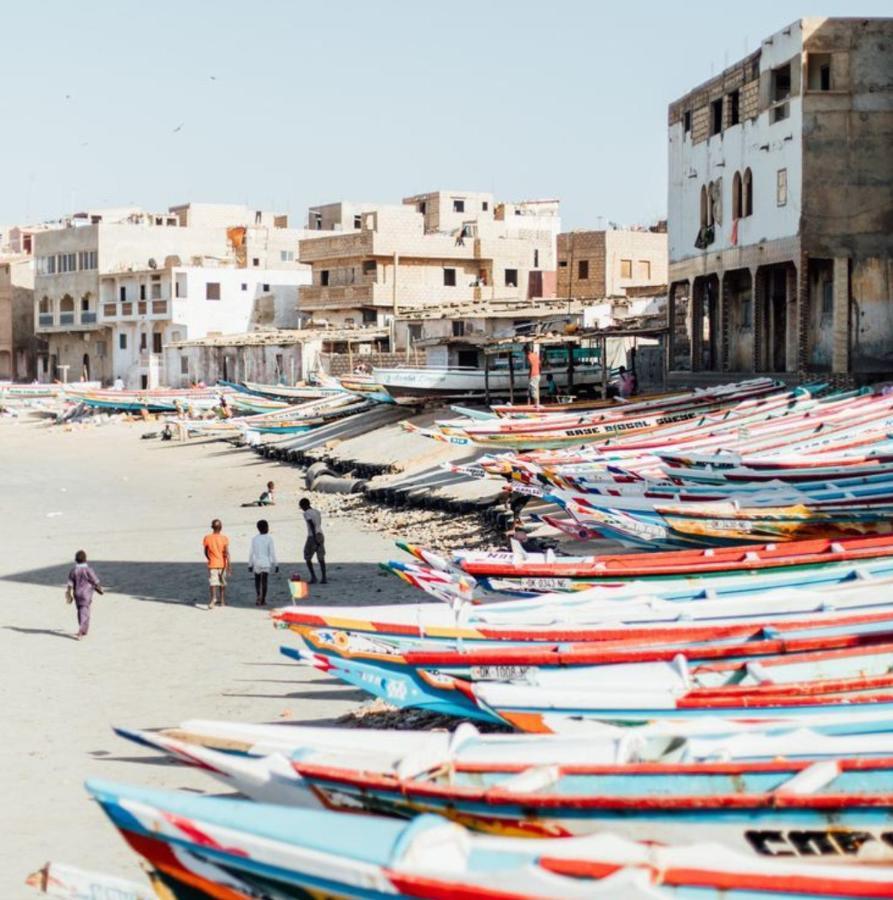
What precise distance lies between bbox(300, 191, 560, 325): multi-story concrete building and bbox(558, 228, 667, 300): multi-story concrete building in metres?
1.56

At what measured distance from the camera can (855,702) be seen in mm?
9227

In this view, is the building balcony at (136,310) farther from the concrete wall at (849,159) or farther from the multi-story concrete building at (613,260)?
the concrete wall at (849,159)

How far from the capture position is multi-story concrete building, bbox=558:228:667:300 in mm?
58906

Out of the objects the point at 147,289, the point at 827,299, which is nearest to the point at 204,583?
the point at 827,299

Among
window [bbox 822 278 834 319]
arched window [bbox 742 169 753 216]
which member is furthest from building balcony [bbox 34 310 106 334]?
window [bbox 822 278 834 319]

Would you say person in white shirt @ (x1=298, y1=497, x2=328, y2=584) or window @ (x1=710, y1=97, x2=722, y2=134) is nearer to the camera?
person in white shirt @ (x1=298, y1=497, x2=328, y2=584)

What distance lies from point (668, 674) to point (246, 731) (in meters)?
3.67

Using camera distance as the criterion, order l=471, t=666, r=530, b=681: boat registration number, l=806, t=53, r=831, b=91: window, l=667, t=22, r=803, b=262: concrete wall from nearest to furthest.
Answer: l=471, t=666, r=530, b=681: boat registration number < l=806, t=53, r=831, b=91: window < l=667, t=22, r=803, b=262: concrete wall

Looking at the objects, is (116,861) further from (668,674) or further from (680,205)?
(680,205)

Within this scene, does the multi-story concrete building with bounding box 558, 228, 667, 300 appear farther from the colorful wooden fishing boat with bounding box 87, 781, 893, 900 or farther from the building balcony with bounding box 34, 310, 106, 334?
the colorful wooden fishing boat with bounding box 87, 781, 893, 900

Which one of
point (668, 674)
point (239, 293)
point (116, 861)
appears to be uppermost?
point (239, 293)

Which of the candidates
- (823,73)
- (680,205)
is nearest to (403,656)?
(823,73)

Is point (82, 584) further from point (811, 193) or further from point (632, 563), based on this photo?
point (811, 193)

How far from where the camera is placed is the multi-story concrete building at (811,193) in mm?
28359
